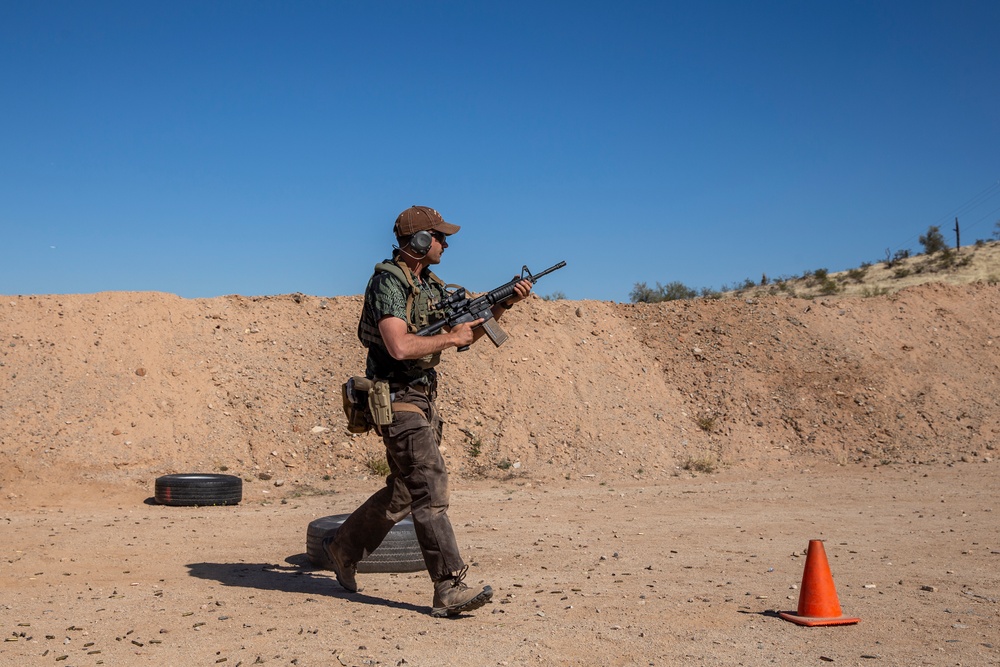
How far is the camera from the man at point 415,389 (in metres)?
5.40

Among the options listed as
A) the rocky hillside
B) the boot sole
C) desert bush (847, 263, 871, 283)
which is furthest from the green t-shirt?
desert bush (847, 263, 871, 283)

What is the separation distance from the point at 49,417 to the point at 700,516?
33.2ft

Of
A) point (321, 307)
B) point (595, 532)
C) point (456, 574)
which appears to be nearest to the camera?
point (456, 574)

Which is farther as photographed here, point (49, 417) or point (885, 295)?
point (885, 295)

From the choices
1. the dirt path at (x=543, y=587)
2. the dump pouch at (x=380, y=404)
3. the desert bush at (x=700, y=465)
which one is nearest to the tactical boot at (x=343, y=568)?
the dirt path at (x=543, y=587)

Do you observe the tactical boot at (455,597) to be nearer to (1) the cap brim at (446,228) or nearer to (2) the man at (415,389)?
(2) the man at (415,389)

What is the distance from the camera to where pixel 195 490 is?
11.3 metres

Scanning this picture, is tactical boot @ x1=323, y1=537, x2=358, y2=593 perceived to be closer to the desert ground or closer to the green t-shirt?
the desert ground

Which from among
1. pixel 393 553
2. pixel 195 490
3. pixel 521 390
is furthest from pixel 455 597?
pixel 521 390

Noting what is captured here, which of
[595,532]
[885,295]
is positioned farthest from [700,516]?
[885,295]

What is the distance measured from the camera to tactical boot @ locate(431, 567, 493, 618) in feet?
17.6

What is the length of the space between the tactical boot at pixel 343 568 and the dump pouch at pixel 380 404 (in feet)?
3.75

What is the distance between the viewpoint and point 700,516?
32.5 feet

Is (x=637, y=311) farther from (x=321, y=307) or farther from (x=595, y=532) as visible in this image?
(x=595, y=532)
